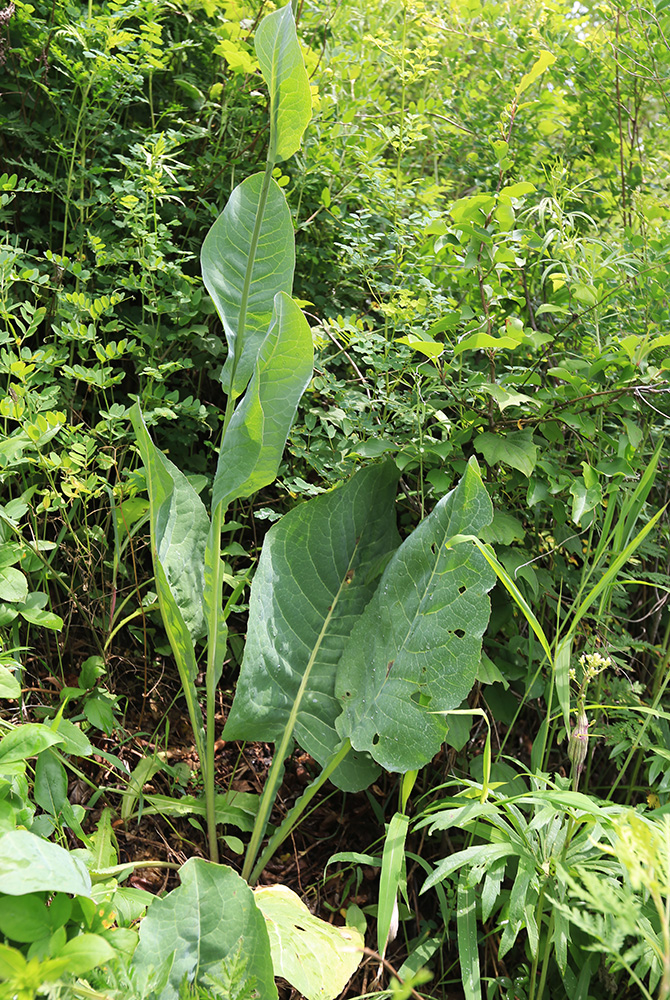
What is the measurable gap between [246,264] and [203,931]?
3.59ft

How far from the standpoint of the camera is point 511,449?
4.54 ft

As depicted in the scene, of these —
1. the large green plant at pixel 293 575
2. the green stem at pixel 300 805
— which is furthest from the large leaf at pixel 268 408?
the green stem at pixel 300 805

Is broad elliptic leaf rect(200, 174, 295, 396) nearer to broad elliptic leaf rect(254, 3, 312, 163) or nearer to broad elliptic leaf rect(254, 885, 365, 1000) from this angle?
broad elliptic leaf rect(254, 3, 312, 163)

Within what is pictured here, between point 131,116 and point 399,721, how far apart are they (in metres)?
1.67

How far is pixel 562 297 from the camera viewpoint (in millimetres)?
1549

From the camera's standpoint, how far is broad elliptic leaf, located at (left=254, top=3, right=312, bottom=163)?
108 cm

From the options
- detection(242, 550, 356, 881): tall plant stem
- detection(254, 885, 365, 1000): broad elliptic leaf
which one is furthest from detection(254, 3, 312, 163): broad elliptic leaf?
detection(254, 885, 365, 1000): broad elliptic leaf

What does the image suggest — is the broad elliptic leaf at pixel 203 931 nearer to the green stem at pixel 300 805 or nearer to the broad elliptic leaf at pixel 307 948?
the broad elliptic leaf at pixel 307 948

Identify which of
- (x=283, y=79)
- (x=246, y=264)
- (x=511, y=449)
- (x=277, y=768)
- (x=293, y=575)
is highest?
(x=283, y=79)

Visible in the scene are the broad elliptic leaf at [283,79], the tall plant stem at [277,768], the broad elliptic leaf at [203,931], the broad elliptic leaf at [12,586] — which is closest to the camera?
the broad elliptic leaf at [203,931]

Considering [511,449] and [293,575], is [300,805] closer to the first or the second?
[293,575]

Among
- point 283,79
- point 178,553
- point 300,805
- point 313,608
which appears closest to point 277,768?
point 300,805

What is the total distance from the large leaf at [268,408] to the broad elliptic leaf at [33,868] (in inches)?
22.5

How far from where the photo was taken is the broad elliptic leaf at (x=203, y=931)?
0.96m
